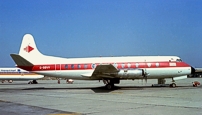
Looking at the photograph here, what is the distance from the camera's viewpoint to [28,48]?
1169 inches

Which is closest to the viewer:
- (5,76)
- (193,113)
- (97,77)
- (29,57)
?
(193,113)

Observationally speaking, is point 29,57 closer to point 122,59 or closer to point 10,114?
point 122,59

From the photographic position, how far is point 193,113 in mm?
10102

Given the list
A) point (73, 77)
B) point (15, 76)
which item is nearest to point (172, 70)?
point (73, 77)

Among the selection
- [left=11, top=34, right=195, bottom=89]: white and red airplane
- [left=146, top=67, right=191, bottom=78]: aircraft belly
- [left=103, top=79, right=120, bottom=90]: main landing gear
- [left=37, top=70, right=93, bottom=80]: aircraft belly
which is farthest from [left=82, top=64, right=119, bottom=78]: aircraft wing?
[left=146, top=67, right=191, bottom=78]: aircraft belly

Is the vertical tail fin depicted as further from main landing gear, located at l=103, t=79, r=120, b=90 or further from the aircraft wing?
main landing gear, located at l=103, t=79, r=120, b=90

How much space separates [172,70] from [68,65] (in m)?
11.7

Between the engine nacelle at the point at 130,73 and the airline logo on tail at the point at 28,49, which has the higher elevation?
the airline logo on tail at the point at 28,49

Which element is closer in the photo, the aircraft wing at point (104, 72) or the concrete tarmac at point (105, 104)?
the concrete tarmac at point (105, 104)

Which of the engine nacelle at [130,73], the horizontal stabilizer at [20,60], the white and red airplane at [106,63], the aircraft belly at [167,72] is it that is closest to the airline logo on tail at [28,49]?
the white and red airplane at [106,63]

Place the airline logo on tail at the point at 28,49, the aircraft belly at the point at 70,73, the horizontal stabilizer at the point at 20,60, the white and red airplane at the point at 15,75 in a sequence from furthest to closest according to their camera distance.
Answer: the white and red airplane at the point at 15,75 → the airline logo on tail at the point at 28,49 → the aircraft belly at the point at 70,73 → the horizontal stabilizer at the point at 20,60

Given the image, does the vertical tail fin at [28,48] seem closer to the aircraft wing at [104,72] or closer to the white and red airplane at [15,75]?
the aircraft wing at [104,72]

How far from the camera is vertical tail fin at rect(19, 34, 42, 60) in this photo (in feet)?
96.3

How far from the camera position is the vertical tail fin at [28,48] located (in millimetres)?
29359
